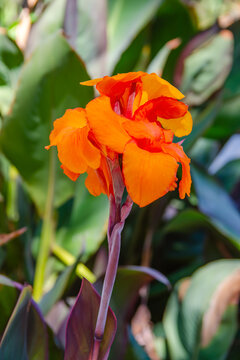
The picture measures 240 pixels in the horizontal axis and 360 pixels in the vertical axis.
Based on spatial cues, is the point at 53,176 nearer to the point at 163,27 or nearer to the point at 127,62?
the point at 127,62

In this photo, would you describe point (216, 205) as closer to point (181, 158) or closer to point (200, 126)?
point (200, 126)

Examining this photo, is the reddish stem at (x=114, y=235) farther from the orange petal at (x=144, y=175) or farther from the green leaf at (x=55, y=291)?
the green leaf at (x=55, y=291)

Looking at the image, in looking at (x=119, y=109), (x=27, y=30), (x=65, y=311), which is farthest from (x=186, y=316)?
(x=27, y=30)

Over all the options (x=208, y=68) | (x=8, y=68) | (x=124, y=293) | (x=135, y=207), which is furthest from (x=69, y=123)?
(x=208, y=68)

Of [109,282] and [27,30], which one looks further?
[27,30]

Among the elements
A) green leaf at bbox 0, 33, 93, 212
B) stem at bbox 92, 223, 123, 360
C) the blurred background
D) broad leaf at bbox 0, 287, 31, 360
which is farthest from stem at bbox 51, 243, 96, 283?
stem at bbox 92, 223, 123, 360

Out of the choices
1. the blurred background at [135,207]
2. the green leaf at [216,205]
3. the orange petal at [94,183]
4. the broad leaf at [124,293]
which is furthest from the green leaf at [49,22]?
the orange petal at [94,183]
